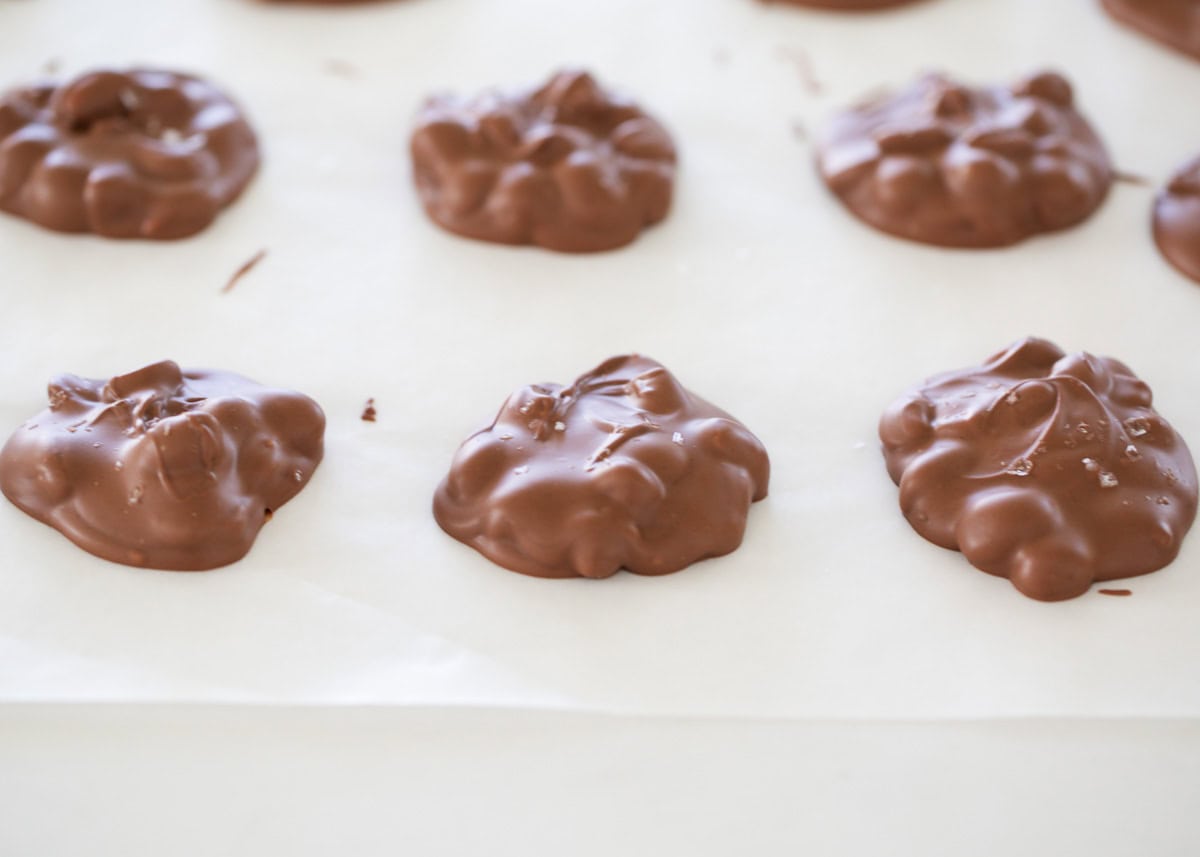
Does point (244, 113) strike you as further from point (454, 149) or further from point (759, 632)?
point (759, 632)

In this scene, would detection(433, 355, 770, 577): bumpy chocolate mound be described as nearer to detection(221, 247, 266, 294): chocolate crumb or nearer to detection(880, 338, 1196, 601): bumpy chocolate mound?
detection(880, 338, 1196, 601): bumpy chocolate mound

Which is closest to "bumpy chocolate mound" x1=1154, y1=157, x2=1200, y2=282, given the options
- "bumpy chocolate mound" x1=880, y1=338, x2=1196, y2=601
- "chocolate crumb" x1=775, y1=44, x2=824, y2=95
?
"bumpy chocolate mound" x1=880, y1=338, x2=1196, y2=601

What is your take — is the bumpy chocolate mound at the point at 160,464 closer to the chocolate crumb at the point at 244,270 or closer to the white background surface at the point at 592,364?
the white background surface at the point at 592,364

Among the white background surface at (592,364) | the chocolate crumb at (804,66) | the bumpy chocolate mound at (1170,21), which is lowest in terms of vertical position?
the white background surface at (592,364)

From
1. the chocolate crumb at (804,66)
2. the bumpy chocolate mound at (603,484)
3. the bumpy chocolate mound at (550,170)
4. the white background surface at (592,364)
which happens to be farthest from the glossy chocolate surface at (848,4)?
the bumpy chocolate mound at (603,484)

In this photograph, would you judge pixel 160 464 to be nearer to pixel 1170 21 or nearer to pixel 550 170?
pixel 550 170

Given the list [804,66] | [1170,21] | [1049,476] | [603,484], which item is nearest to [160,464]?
[603,484]
